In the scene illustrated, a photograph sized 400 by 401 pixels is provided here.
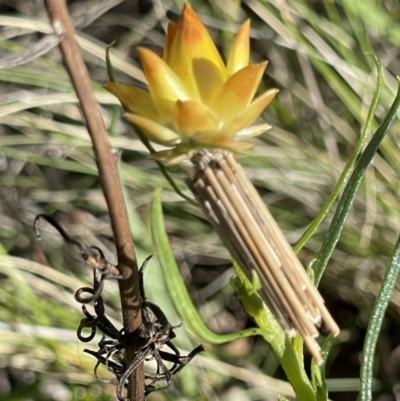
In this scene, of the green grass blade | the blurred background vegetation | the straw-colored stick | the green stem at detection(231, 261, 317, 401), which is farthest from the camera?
the blurred background vegetation

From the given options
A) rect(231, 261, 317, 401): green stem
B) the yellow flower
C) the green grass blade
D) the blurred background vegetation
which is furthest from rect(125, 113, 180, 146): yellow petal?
the blurred background vegetation

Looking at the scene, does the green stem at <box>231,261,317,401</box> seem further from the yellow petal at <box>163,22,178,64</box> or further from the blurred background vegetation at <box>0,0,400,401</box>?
the blurred background vegetation at <box>0,0,400,401</box>

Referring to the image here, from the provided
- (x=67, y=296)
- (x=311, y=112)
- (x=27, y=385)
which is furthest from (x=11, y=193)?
(x=311, y=112)

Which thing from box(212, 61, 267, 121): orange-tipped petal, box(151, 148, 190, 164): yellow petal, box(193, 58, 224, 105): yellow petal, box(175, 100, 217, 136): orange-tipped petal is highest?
box(193, 58, 224, 105): yellow petal

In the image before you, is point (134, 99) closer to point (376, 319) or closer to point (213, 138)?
point (213, 138)

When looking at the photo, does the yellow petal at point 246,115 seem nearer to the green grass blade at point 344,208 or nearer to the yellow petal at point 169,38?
the yellow petal at point 169,38

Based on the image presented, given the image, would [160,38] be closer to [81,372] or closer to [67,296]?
[67,296]
